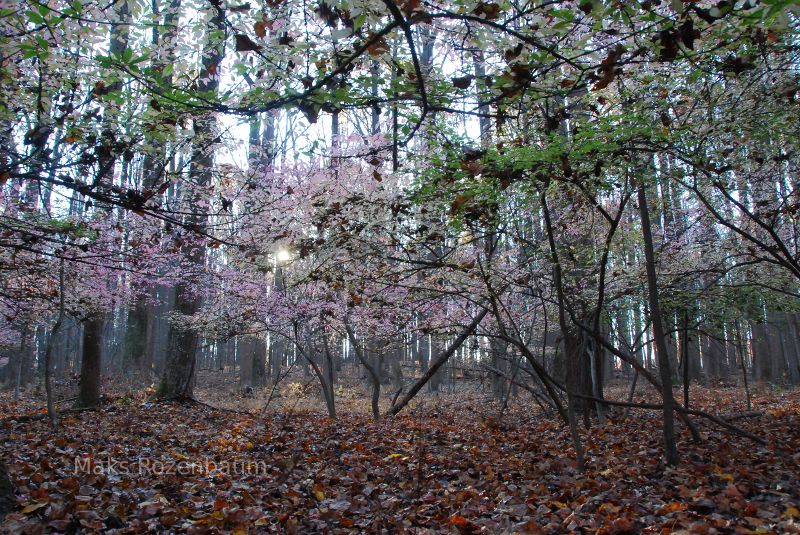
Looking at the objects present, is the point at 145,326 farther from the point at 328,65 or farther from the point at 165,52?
the point at 328,65

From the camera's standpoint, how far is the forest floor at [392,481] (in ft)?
11.5

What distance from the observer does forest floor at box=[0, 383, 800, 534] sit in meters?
3.50

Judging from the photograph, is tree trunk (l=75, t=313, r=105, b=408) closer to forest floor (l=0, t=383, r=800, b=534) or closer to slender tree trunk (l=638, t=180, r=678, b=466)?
forest floor (l=0, t=383, r=800, b=534)

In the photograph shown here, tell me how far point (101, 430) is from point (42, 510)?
14.1ft

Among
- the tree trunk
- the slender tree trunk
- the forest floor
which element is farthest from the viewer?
the tree trunk

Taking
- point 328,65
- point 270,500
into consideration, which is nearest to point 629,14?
point 328,65

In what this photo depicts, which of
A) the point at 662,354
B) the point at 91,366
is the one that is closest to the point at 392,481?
the point at 662,354

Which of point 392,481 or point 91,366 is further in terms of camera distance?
point 91,366

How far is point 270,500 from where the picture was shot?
4.18m

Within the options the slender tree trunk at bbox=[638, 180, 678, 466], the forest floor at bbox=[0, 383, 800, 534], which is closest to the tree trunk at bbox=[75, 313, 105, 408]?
the forest floor at bbox=[0, 383, 800, 534]

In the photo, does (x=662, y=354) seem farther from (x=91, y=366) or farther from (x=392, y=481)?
(x=91, y=366)

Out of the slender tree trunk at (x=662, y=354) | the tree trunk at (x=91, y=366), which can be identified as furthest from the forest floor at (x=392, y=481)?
the tree trunk at (x=91, y=366)

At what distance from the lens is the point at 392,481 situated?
193 inches

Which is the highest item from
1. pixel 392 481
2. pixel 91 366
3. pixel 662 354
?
pixel 662 354
